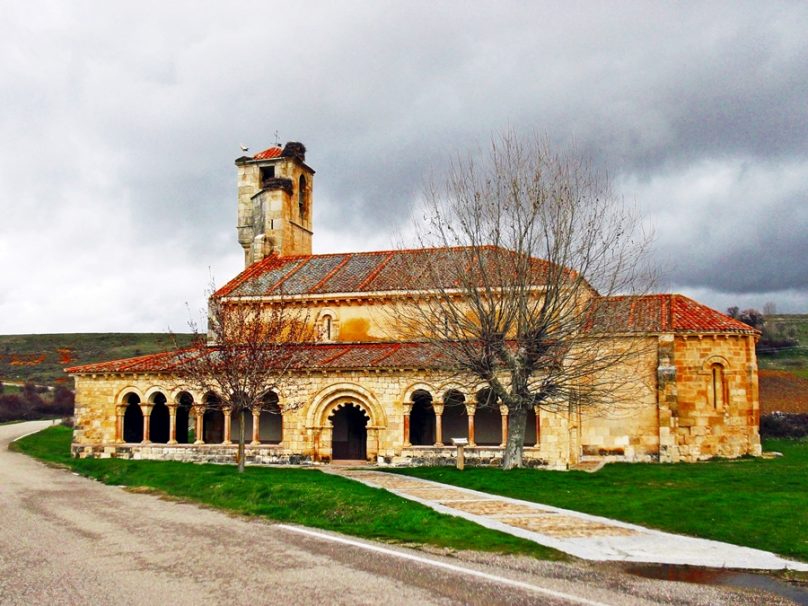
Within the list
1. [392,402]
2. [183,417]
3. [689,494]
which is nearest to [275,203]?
[183,417]

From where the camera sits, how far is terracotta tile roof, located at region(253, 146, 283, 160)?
40.0m

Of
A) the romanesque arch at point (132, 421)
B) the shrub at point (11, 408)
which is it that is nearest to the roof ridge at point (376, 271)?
the romanesque arch at point (132, 421)

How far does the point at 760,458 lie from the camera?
94.0 feet

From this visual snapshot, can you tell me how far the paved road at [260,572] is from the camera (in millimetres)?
8531

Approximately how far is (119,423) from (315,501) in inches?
685

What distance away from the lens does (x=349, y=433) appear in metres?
31.4

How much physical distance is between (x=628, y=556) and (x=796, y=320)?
312ft

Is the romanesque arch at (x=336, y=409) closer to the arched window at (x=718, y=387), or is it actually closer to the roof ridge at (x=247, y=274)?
the roof ridge at (x=247, y=274)

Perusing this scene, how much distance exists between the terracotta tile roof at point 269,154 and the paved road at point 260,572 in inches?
1122

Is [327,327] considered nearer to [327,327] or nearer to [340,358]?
[327,327]

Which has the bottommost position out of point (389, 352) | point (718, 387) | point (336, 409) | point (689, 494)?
point (689, 494)

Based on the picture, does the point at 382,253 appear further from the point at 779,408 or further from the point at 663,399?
the point at 779,408

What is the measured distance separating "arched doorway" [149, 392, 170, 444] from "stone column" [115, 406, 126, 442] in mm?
2631

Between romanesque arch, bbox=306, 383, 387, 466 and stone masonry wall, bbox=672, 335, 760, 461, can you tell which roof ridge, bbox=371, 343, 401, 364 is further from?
stone masonry wall, bbox=672, 335, 760, 461
